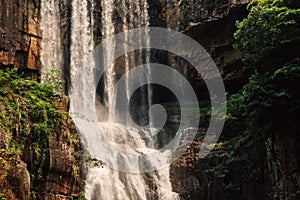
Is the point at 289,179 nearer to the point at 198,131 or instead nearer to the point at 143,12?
the point at 198,131

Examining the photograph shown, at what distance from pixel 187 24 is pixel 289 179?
1045cm

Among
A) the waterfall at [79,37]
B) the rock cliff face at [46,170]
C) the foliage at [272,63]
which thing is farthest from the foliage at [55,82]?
the waterfall at [79,37]

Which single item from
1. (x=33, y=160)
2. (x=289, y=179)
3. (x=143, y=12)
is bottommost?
(x=289, y=179)

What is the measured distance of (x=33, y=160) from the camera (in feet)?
29.4

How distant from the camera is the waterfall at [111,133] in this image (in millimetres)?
15727

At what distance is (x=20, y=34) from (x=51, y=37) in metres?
9.61

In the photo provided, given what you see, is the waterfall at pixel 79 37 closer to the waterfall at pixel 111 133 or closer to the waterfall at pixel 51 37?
the waterfall at pixel 111 133

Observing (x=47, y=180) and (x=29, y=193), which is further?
(x=47, y=180)

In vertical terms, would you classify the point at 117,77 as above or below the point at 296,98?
above

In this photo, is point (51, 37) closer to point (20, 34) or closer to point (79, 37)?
point (79, 37)

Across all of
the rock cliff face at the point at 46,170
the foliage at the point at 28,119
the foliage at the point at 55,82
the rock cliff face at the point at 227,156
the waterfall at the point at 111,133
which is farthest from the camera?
the waterfall at the point at 111,133

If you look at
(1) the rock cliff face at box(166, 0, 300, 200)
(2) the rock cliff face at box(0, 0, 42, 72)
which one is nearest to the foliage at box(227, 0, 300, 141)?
(1) the rock cliff face at box(166, 0, 300, 200)

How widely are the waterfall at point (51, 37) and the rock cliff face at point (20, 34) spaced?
7742 mm

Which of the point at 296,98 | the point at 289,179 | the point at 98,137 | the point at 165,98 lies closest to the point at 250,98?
the point at 296,98
